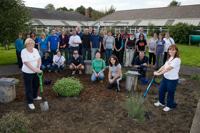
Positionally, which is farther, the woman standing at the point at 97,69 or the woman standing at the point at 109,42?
the woman standing at the point at 109,42

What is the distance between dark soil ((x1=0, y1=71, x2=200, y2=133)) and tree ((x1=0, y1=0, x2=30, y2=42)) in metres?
5.05

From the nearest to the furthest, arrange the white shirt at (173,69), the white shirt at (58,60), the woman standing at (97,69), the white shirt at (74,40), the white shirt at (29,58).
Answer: the white shirt at (29,58)
the white shirt at (173,69)
the woman standing at (97,69)
the white shirt at (58,60)
the white shirt at (74,40)

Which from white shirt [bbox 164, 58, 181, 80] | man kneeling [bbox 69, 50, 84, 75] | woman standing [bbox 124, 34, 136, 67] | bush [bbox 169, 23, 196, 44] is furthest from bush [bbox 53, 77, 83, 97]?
bush [bbox 169, 23, 196, 44]

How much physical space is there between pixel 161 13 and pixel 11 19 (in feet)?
137

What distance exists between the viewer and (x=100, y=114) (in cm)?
652

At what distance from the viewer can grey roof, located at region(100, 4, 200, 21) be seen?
45.9 m

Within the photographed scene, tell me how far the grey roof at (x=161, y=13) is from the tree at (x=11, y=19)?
36240 mm

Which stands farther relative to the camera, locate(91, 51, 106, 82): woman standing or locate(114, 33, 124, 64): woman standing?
locate(114, 33, 124, 64): woman standing

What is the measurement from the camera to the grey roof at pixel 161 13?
45.9 meters

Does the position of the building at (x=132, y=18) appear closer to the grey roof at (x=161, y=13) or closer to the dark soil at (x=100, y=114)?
the grey roof at (x=161, y=13)

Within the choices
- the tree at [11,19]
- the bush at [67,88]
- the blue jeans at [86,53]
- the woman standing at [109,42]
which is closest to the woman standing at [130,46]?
the woman standing at [109,42]

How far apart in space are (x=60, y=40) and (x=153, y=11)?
4394 cm

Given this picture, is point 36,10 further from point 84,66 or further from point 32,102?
point 32,102

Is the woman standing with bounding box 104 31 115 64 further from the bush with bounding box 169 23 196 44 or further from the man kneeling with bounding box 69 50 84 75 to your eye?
the bush with bounding box 169 23 196 44
